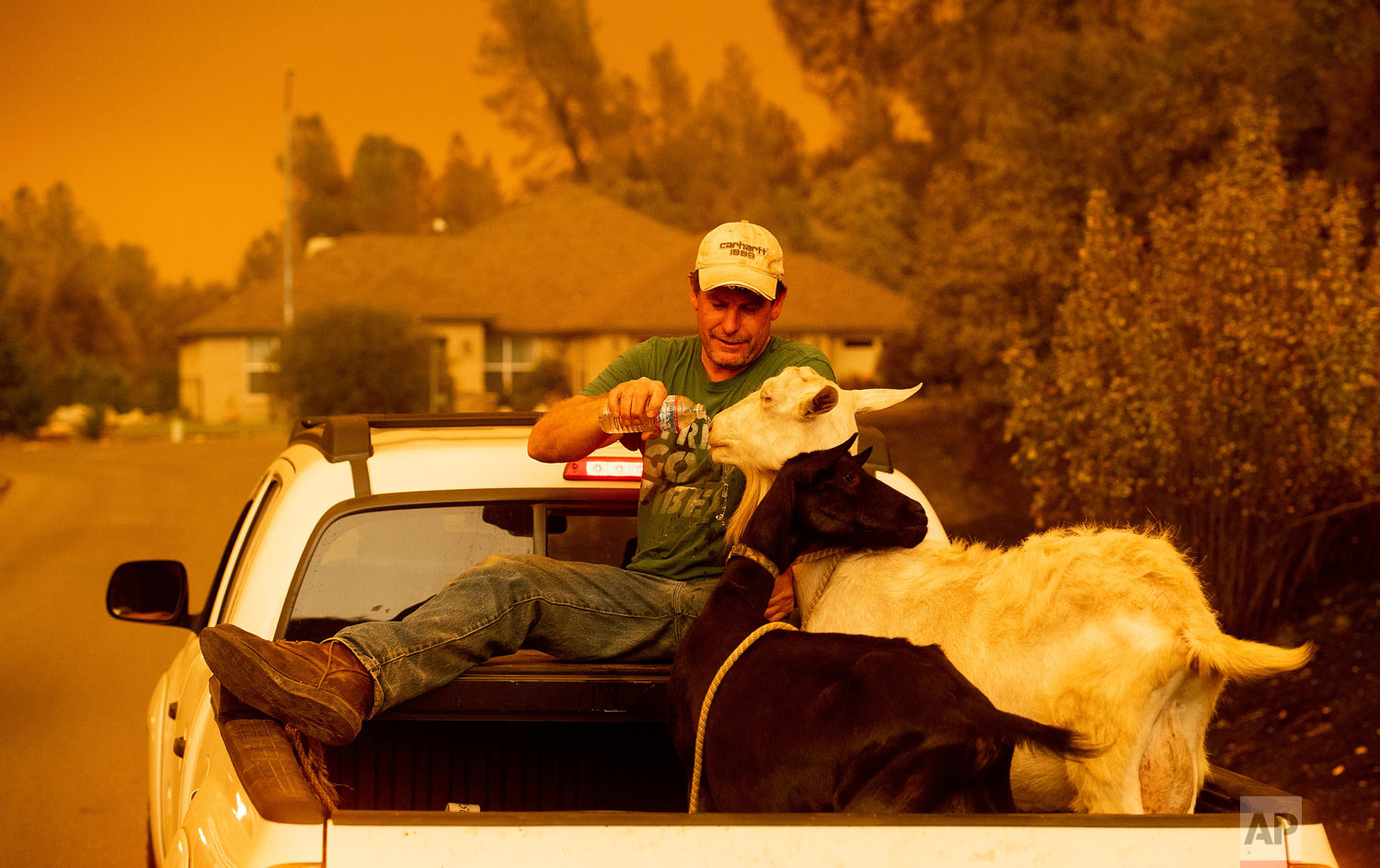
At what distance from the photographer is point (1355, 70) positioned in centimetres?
1653

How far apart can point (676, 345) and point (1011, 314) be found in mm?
16272

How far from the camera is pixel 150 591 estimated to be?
4566 mm

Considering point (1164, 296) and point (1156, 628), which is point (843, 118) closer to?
point (1164, 296)

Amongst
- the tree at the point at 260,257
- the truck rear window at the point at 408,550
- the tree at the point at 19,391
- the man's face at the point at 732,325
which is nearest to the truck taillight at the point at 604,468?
the truck rear window at the point at 408,550

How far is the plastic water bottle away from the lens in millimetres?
3855

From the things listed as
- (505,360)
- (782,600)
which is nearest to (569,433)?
(782,600)

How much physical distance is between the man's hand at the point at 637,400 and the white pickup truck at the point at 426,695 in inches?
20.3

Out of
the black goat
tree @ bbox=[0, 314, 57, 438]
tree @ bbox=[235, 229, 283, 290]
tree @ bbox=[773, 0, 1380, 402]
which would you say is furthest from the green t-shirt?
tree @ bbox=[235, 229, 283, 290]

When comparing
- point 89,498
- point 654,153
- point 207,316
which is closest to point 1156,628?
point 89,498

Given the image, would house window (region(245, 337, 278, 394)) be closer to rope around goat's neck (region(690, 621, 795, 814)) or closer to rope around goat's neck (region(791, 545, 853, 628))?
rope around goat's neck (region(791, 545, 853, 628))

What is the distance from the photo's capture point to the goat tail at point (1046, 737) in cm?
277

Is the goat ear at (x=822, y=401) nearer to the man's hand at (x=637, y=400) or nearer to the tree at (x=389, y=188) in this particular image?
the man's hand at (x=637, y=400)

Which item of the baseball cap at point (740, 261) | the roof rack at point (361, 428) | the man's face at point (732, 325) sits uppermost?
the baseball cap at point (740, 261)

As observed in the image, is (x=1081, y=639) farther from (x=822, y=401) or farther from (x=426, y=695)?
(x=426, y=695)
